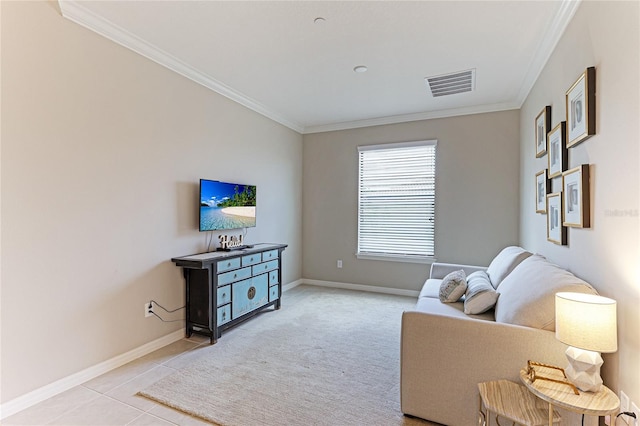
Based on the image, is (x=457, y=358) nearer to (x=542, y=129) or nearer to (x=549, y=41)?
(x=542, y=129)

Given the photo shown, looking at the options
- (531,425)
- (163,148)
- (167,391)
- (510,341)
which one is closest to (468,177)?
(510,341)

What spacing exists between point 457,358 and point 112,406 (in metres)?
2.14

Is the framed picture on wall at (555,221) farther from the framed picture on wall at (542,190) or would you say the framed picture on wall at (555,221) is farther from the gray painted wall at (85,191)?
the gray painted wall at (85,191)

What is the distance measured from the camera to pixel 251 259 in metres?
3.44

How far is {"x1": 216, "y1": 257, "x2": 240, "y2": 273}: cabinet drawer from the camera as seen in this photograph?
298cm

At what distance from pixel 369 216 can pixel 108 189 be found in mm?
3505

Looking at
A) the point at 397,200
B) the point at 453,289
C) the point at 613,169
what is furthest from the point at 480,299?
the point at 397,200

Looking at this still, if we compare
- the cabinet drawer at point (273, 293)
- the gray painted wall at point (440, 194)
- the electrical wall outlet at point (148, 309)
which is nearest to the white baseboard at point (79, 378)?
the electrical wall outlet at point (148, 309)

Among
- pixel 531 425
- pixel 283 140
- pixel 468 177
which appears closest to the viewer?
→ pixel 531 425

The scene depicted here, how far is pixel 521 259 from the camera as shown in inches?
105

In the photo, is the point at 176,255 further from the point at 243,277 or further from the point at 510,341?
the point at 510,341

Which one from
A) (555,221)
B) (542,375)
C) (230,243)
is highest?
(555,221)

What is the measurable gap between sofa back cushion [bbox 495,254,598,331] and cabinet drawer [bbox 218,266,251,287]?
2306mm

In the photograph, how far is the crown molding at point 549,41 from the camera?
207 cm
